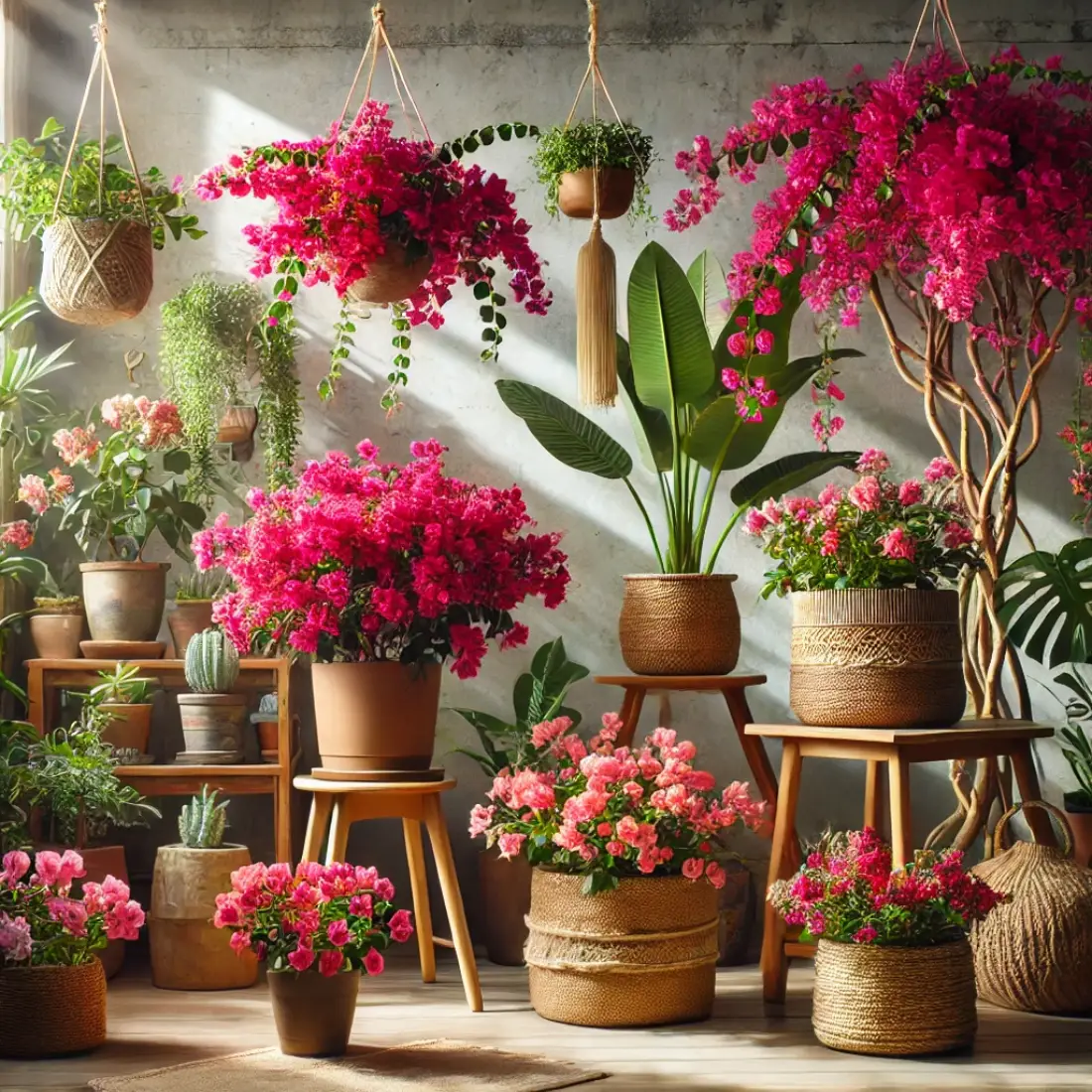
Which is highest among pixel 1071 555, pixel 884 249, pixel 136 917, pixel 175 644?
pixel 884 249

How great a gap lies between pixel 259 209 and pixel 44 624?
4.70 ft

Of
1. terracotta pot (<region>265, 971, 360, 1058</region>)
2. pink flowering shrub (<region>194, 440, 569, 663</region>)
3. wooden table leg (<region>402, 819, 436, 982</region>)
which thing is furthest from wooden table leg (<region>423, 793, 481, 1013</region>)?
terracotta pot (<region>265, 971, 360, 1058</region>)

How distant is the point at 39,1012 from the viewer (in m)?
3.00

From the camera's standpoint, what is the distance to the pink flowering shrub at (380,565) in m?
3.25

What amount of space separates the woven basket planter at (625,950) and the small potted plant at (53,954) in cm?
91

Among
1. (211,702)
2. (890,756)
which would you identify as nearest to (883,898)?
(890,756)

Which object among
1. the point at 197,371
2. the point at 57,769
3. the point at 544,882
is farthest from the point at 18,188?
the point at 544,882

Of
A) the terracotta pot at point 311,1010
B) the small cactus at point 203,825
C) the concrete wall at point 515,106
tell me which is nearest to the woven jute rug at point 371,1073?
the terracotta pot at point 311,1010

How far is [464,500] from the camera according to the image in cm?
340

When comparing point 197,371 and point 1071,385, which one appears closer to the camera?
point 197,371

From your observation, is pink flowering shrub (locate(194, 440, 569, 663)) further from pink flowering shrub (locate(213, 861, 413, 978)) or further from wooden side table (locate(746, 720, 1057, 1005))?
wooden side table (locate(746, 720, 1057, 1005))

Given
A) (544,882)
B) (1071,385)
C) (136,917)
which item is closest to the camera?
(136,917)

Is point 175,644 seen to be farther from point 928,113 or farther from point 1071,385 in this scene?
point 1071,385

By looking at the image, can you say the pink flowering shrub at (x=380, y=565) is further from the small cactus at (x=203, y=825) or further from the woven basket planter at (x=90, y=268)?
the woven basket planter at (x=90, y=268)
